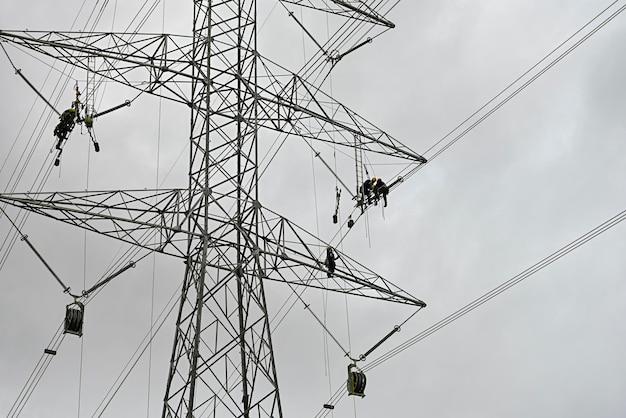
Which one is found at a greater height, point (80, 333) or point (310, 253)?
point (310, 253)

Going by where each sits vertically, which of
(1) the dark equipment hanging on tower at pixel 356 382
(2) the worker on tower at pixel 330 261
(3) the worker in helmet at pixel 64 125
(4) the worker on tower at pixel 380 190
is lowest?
(1) the dark equipment hanging on tower at pixel 356 382

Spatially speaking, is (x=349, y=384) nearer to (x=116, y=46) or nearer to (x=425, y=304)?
(x=425, y=304)

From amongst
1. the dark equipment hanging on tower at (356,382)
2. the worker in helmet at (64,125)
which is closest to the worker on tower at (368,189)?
the dark equipment hanging on tower at (356,382)

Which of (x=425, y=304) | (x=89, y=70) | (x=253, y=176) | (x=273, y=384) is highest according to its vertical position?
(x=89, y=70)

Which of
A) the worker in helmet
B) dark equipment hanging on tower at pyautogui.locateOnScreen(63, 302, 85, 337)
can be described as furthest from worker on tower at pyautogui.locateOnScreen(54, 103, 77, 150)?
dark equipment hanging on tower at pyautogui.locateOnScreen(63, 302, 85, 337)

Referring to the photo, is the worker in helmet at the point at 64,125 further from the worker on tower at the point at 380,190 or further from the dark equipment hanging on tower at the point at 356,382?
the dark equipment hanging on tower at the point at 356,382

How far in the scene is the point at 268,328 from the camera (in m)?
19.2

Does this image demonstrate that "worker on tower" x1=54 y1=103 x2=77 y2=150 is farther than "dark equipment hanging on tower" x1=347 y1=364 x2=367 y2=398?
Yes

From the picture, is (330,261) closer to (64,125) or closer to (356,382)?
(356,382)

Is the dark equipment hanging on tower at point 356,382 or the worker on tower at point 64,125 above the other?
the worker on tower at point 64,125

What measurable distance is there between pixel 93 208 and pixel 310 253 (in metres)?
4.63

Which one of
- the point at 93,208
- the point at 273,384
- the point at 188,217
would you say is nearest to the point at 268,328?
the point at 273,384

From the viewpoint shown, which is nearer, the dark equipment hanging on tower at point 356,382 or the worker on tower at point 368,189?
the dark equipment hanging on tower at point 356,382

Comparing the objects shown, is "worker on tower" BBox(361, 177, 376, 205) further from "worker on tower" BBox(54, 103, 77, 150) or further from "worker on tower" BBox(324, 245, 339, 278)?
"worker on tower" BBox(54, 103, 77, 150)
